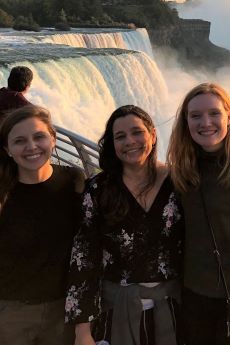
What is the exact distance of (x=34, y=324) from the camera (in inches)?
71.1

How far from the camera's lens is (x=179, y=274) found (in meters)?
1.75

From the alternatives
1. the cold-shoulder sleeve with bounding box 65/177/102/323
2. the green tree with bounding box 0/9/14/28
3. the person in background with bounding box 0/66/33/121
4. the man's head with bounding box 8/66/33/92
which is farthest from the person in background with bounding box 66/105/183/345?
the green tree with bounding box 0/9/14/28

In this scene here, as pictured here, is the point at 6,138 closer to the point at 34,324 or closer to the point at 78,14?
the point at 34,324

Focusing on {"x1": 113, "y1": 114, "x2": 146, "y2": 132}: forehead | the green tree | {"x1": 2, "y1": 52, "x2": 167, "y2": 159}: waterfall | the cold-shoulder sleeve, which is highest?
the green tree

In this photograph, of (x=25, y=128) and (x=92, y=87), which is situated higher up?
(x=92, y=87)

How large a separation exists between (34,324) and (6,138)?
62 cm

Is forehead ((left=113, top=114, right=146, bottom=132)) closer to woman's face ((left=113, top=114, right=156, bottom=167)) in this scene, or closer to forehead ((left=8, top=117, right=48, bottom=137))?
woman's face ((left=113, top=114, right=156, bottom=167))

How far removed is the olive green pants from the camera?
1793mm

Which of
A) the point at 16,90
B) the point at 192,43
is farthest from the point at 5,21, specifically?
the point at 16,90

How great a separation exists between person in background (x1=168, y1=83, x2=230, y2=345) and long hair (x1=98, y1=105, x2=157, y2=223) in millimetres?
138

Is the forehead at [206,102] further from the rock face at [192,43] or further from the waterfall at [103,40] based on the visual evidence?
the rock face at [192,43]

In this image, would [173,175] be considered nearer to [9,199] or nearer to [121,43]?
[9,199]

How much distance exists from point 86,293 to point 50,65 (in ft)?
28.2

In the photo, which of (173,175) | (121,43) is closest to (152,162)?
(173,175)
